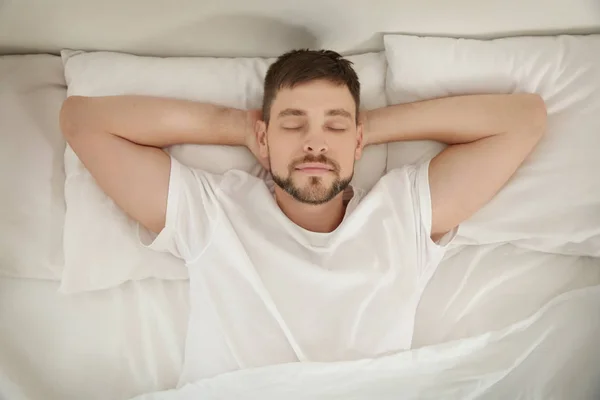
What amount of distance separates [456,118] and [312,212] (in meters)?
0.39

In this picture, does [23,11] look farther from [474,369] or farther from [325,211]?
[474,369]

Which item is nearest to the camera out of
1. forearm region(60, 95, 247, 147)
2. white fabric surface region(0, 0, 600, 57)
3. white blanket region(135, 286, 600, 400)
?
white blanket region(135, 286, 600, 400)

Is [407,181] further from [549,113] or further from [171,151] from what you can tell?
[171,151]

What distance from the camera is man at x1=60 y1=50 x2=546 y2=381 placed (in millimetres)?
1142

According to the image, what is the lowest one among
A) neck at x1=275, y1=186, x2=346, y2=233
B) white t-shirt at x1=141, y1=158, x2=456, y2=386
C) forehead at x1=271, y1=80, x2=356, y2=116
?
white t-shirt at x1=141, y1=158, x2=456, y2=386

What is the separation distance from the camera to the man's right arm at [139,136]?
116 centimetres

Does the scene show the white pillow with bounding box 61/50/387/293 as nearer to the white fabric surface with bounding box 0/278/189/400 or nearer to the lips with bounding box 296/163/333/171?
the white fabric surface with bounding box 0/278/189/400

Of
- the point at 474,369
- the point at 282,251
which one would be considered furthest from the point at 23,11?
the point at 474,369

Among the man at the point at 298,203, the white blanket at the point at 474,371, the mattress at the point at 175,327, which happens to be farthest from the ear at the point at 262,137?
the white blanket at the point at 474,371

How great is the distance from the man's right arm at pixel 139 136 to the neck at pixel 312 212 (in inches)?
6.9

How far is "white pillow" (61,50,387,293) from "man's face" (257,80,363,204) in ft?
0.56

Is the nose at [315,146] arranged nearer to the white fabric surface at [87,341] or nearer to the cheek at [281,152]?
the cheek at [281,152]

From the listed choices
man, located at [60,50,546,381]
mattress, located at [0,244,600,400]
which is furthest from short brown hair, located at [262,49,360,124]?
mattress, located at [0,244,600,400]

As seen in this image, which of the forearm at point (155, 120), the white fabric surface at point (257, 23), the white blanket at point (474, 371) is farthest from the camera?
the white fabric surface at point (257, 23)
